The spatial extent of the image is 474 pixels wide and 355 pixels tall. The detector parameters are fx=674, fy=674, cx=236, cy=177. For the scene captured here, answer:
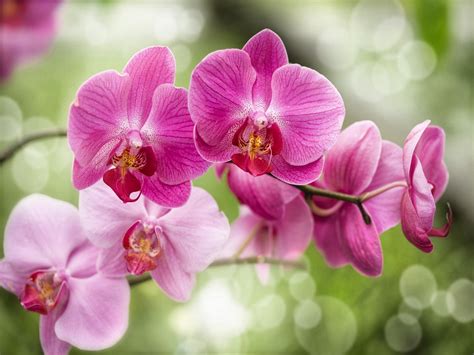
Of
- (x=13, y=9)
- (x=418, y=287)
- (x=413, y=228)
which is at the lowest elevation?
(x=418, y=287)

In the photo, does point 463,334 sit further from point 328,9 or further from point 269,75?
point 328,9

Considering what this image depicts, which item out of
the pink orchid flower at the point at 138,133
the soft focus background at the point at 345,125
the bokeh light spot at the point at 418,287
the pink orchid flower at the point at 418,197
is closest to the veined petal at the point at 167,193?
the pink orchid flower at the point at 138,133

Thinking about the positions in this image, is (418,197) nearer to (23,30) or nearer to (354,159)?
(354,159)

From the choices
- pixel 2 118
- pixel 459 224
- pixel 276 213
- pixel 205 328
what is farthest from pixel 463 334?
pixel 2 118

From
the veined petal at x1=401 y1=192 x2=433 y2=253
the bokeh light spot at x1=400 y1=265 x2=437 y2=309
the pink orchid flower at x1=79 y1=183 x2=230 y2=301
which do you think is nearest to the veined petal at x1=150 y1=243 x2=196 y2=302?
the pink orchid flower at x1=79 y1=183 x2=230 y2=301

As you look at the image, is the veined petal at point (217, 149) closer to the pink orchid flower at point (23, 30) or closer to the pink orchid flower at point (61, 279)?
the pink orchid flower at point (61, 279)

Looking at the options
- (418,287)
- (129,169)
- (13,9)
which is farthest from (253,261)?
(13,9)
